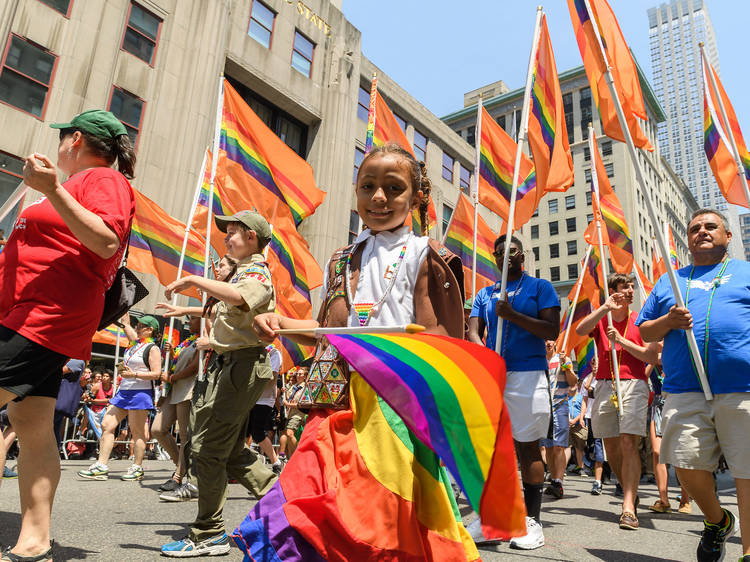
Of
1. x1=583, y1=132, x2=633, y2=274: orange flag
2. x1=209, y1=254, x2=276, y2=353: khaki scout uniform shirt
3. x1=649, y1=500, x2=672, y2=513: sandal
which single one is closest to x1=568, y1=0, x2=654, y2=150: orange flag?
x1=583, y1=132, x2=633, y2=274: orange flag

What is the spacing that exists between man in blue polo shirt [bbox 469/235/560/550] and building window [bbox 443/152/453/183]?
27.9 meters

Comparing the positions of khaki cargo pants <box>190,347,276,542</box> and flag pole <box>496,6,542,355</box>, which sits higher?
flag pole <box>496,6,542,355</box>

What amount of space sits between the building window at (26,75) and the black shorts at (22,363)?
51.4 ft

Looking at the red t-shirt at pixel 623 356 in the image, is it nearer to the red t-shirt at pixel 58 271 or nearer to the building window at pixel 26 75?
the red t-shirt at pixel 58 271

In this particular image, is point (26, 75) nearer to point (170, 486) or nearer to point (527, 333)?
point (170, 486)

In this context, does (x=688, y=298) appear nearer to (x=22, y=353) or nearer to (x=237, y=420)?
(x=237, y=420)

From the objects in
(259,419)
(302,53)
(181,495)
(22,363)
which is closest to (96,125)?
(22,363)

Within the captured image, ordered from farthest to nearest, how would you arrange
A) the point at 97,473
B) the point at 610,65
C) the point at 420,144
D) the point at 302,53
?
the point at 420,144 < the point at 302,53 < the point at 97,473 < the point at 610,65

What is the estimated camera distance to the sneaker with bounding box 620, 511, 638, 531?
15.9 feet

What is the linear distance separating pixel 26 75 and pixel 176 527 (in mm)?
15526

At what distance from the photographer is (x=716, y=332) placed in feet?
11.5

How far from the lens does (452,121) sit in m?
69.9

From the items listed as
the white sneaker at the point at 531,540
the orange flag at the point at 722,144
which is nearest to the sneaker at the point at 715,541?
the white sneaker at the point at 531,540

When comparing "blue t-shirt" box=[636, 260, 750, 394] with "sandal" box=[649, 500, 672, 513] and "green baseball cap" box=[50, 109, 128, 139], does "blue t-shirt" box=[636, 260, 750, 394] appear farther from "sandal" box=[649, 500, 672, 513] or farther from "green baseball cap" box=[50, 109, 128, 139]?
"green baseball cap" box=[50, 109, 128, 139]
